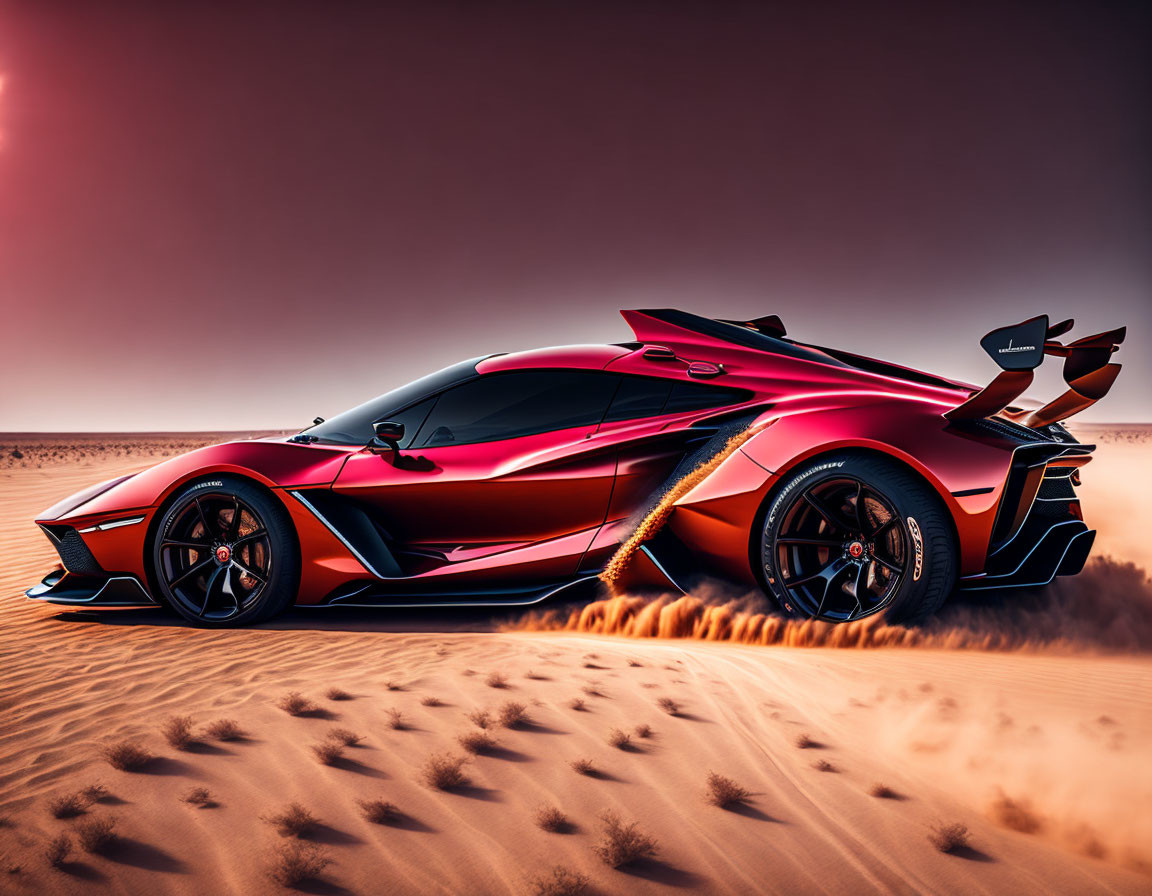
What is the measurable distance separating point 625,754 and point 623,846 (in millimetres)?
556

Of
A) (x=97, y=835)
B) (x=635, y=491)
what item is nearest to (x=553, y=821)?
(x=97, y=835)

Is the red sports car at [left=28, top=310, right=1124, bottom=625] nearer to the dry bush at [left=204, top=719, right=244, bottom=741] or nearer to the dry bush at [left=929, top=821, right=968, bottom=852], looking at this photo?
the dry bush at [left=204, top=719, right=244, bottom=741]

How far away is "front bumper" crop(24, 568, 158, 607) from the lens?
426 centimetres

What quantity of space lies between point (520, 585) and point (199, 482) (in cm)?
187

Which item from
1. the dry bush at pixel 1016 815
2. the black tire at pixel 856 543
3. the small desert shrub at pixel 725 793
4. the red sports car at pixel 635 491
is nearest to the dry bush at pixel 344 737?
the small desert shrub at pixel 725 793

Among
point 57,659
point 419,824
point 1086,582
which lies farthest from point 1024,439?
point 57,659

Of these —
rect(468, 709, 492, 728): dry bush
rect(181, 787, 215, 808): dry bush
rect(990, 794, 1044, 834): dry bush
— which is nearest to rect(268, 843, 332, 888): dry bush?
rect(181, 787, 215, 808): dry bush

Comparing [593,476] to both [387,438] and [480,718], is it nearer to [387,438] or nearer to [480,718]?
[387,438]

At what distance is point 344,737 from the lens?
233 cm

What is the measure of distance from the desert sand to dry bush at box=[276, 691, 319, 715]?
4 cm

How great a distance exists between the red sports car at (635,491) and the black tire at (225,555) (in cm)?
1

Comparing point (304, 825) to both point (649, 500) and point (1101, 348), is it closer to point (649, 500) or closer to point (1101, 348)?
point (649, 500)

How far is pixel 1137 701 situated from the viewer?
9.08 ft

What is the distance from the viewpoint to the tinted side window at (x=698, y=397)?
12.8ft
